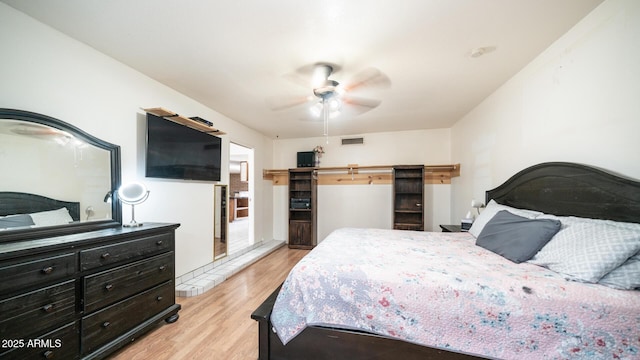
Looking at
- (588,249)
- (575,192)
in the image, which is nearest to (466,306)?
(588,249)

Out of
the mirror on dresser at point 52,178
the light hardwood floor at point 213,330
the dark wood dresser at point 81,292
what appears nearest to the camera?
the dark wood dresser at point 81,292

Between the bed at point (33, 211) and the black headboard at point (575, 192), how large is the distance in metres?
3.80

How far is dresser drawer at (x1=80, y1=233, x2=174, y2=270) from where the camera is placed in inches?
59.4

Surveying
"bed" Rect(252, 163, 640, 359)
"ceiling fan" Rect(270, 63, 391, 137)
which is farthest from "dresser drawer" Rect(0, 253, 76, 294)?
"ceiling fan" Rect(270, 63, 391, 137)

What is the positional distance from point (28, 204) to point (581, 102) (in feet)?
13.2

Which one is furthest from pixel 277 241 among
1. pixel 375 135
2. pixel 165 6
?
pixel 165 6

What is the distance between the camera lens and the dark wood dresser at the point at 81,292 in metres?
1.20

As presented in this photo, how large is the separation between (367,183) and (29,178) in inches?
176

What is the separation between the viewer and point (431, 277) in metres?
1.40

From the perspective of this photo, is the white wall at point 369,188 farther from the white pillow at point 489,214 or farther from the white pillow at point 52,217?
the white pillow at point 52,217

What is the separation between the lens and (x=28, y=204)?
5.02 feet

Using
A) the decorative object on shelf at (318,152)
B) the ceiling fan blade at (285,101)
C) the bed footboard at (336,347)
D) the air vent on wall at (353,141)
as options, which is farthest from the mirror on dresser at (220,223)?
the air vent on wall at (353,141)

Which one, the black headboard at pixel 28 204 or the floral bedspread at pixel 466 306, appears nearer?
the floral bedspread at pixel 466 306

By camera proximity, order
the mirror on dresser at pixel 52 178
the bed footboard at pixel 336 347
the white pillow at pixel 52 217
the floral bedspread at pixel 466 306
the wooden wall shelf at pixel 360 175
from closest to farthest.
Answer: the floral bedspread at pixel 466 306 → the bed footboard at pixel 336 347 → the mirror on dresser at pixel 52 178 → the white pillow at pixel 52 217 → the wooden wall shelf at pixel 360 175
